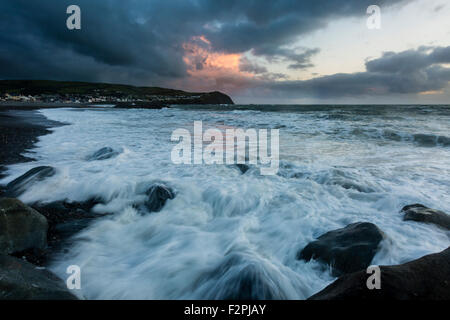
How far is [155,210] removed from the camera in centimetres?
401

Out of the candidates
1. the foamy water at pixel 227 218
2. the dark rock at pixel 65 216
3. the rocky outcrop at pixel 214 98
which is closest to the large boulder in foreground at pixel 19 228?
the dark rock at pixel 65 216

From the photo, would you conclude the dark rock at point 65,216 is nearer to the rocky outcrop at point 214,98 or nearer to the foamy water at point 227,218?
the foamy water at point 227,218

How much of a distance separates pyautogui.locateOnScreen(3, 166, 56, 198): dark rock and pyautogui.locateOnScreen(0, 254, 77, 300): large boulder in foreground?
2572 mm

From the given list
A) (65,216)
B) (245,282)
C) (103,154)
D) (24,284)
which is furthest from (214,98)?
(24,284)

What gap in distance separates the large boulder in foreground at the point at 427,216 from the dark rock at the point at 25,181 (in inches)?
249

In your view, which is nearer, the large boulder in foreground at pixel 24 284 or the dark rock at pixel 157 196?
the large boulder in foreground at pixel 24 284

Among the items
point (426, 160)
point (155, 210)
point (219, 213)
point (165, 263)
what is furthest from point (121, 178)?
point (426, 160)

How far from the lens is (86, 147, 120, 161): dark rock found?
6821 millimetres

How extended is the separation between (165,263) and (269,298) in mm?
1371

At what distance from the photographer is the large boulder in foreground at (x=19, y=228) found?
2461mm

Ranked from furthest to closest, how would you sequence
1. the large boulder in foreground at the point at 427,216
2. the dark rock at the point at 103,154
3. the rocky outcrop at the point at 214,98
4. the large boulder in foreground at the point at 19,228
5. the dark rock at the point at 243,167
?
1. the rocky outcrop at the point at 214,98
2. the dark rock at the point at 103,154
3. the dark rock at the point at 243,167
4. the large boulder in foreground at the point at 427,216
5. the large boulder in foreground at the point at 19,228

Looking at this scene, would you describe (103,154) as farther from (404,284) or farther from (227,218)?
(404,284)

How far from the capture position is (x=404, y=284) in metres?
1.71

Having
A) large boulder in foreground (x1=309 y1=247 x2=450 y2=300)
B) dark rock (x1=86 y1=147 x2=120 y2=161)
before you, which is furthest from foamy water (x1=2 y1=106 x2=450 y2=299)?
large boulder in foreground (x1=309 y1=247 x2=450 y2=300)
